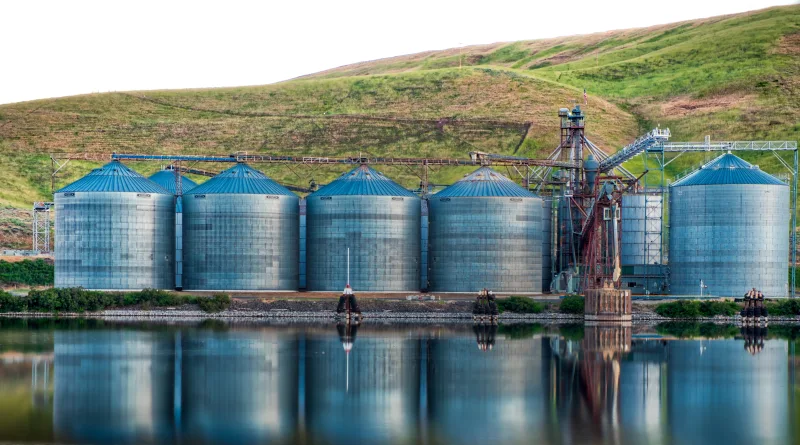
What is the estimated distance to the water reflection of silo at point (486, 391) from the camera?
2050 inches

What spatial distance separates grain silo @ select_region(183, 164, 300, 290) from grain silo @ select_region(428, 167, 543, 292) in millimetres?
15530

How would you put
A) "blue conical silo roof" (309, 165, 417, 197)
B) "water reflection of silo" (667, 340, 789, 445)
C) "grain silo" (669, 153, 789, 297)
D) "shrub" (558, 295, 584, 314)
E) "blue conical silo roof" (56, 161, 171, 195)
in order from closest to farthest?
"water reflection of silo" (667, 340, 789, 445) → "shrub" (558, 295, 584, 314) → "grain silo" (669, 153, 789, 297) → "blue conical silo roof" (56, 161, 171, 195) → "blue conical silo roof" (309, 165, 417, 197)

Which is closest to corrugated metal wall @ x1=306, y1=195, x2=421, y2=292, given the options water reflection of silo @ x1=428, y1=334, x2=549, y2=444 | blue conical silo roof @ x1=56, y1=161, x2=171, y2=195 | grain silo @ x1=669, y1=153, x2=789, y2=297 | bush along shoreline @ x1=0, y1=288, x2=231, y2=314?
bush along shoreline @ x1=0, y1=288, x2=231, y2=314

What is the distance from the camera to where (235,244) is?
382 feet

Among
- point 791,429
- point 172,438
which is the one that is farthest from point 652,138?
point 172,438

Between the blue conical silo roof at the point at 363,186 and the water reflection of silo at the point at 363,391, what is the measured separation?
3083cm

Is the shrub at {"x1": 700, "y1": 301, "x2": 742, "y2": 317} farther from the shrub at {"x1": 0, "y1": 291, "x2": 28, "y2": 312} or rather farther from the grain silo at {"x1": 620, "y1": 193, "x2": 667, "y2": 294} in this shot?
the shrub at {"x1": 0, "y1": 291, "x2": 28, "y2": 312}

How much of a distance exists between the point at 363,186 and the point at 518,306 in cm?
2050

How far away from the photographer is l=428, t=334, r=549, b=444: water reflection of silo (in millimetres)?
52062

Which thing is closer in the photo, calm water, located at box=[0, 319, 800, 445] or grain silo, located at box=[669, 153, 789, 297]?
calm water, located at box=[0, 319, 800, 445]

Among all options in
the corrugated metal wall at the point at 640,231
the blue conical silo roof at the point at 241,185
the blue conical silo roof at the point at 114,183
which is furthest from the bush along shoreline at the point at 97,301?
the corrugated metal wall at the point at 640,231

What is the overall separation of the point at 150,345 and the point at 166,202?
1519 inches

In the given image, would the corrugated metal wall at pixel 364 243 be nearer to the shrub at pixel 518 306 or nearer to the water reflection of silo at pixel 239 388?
the shrub at pixel 518 306

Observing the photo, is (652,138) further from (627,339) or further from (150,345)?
(150,345)
